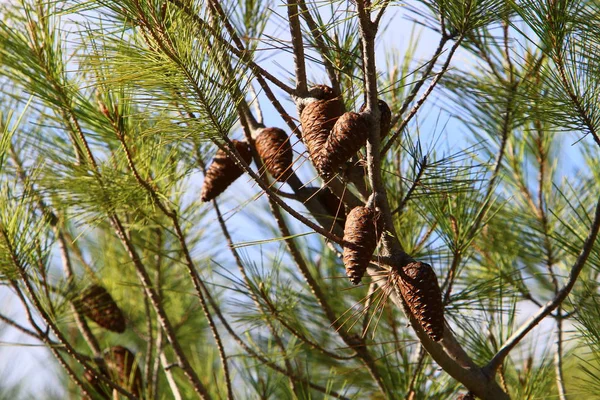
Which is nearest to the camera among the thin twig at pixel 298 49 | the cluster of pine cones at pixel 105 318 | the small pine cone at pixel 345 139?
the small pine cone at pixel 345 139

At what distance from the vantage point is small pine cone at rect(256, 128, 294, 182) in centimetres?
82

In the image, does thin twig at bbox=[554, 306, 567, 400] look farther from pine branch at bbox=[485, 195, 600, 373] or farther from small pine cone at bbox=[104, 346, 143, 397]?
small pine cone at bbox=[104, 346, 143, 397]

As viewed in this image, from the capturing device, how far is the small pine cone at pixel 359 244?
0.64 meters

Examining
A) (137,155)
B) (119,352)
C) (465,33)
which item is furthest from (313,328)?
(465,33)

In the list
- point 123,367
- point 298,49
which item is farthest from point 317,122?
point 123,367

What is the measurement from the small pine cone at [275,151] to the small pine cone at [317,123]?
7 centimetres

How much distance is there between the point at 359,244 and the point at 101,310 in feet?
2.21

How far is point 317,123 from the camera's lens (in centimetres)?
71

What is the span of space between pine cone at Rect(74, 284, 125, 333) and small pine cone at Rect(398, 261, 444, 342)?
64cm

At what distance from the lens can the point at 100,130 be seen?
1.00m

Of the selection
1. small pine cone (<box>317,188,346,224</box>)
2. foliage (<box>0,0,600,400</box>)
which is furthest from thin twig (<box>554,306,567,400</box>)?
small pine cone (<box>317,188,346,224</box>)

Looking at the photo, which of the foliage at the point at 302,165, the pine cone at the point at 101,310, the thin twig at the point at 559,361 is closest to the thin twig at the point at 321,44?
the foliage at the point at 302,165

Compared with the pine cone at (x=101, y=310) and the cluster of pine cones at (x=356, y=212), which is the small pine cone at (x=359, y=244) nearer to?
the cluster of pine cones at (x=356, y=212)

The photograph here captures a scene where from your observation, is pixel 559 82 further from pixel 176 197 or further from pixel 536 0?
pixel 176 197
